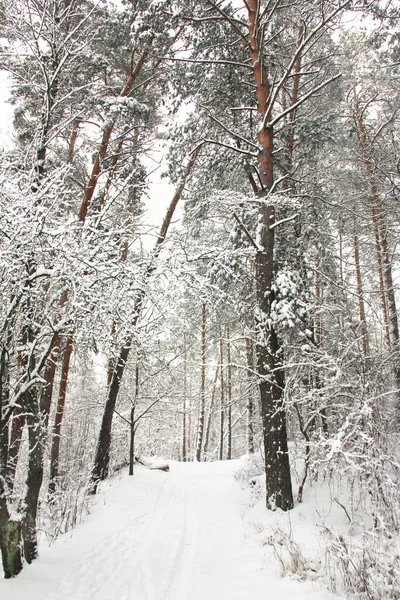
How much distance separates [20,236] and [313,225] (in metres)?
6.09

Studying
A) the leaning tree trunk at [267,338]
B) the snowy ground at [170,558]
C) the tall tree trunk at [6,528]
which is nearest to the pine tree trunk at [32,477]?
the snowy ground at [170,558]

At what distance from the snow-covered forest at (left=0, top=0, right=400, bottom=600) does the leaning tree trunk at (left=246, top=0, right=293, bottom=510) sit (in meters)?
0.04

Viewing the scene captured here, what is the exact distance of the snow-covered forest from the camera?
3.71 meters

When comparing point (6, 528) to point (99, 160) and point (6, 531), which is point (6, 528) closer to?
point (6, 531)

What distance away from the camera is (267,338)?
613 centimetres

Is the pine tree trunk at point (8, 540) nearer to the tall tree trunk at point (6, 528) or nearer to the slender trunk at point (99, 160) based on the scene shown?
the tall tree trunk at point (6, 528)

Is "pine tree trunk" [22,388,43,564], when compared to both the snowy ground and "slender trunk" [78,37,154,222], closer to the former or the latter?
the snowy ground

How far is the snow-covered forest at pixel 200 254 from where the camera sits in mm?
3707

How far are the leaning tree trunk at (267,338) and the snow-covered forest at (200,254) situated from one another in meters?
0.04

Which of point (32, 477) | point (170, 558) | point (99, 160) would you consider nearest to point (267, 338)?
point (170, 558)

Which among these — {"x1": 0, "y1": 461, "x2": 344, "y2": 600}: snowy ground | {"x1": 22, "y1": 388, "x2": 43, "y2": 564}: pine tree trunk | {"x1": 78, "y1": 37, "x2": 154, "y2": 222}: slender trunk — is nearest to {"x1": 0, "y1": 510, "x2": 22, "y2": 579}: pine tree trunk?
{"x1": 0, "y1": 461, "x2": 344, "y2": 600}: snowy ground

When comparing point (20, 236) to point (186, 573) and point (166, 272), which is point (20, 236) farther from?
point (186, 573)

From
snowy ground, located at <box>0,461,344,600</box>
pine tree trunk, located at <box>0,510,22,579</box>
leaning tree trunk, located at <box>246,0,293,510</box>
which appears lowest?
snowy ground, located at <box>0,461,344,600</box>

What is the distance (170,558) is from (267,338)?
362 centimetres
